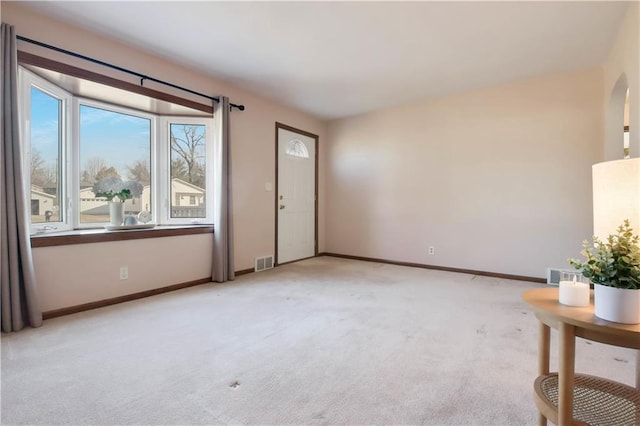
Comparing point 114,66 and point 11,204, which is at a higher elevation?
point 114,66

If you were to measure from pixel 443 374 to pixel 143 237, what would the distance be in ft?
9.91

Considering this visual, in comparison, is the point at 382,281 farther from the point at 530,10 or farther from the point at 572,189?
the point at 530,10

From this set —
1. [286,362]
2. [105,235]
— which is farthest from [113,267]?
[286,362]

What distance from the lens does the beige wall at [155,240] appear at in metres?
2.66

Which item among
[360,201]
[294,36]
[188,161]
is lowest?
[360,201]

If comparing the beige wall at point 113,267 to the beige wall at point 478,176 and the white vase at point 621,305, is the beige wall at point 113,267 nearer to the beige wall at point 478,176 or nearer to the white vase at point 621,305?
the beige wall at point 478,176

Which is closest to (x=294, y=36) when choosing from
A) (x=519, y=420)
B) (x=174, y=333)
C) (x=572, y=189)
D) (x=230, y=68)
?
(x=230, y=68)

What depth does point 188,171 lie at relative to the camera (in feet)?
13.4

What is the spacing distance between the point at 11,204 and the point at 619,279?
359cm

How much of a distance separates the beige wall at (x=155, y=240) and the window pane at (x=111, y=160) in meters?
0.58

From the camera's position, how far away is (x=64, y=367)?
73.7 inches

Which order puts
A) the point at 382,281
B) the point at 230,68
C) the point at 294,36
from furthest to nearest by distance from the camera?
the point at 382,281, the point at 230,68, the point at 294,36

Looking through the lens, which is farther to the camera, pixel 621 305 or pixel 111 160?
pixel 111 160

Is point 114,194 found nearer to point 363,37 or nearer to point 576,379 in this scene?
point 363,37
